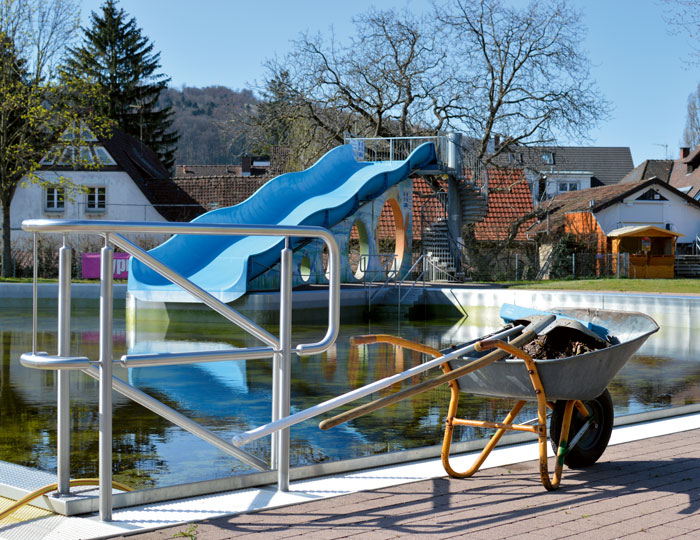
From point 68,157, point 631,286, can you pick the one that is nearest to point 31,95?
point 68,157

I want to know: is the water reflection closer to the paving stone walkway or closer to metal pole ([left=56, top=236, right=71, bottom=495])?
metal pole ([left=56, top=236, right=71, bottom=495])

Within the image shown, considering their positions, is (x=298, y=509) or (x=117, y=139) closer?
(x=298, y=509)

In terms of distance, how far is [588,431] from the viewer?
5.36 metres

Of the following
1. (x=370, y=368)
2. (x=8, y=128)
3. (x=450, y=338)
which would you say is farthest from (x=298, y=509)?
(x=8, y=128)

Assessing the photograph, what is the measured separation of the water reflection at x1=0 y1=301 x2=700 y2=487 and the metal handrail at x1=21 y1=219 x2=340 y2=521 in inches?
74.8

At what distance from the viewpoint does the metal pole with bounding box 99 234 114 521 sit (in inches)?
153

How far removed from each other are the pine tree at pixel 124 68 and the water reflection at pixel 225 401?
45.7m

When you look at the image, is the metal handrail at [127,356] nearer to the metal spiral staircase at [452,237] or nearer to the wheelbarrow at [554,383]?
the wheelbarrow at [554,383]

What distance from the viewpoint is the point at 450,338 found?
18000mm

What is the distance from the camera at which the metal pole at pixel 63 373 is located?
3.94 m

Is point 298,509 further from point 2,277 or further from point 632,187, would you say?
point 632,187

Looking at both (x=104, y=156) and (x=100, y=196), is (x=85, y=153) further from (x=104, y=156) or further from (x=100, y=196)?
(x=100, y=196)

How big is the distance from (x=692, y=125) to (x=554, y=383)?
293 feet

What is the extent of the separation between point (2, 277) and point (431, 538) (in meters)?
29.0
